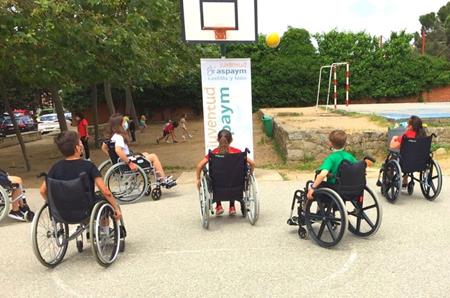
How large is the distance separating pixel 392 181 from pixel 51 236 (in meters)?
4.42

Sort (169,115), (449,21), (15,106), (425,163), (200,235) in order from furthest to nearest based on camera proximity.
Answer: (449,21)
(15,106)
(169,115)
(425,163)
(200,235)

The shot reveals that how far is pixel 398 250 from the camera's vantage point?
4320 millimetres

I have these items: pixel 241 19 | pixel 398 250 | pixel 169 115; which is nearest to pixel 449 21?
pixel 169 115

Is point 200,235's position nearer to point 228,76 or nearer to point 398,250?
point 398,250

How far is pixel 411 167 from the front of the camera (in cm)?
607

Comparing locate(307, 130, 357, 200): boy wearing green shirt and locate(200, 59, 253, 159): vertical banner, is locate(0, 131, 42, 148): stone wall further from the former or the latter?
A: locate(307, 130, 357, 200): boy wearing green shirt

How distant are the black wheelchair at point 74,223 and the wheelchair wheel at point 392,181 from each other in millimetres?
3700

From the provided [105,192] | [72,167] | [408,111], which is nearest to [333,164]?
[105,192]

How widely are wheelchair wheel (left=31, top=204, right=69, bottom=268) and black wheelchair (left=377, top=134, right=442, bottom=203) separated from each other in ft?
14.0

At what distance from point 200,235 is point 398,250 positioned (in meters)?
2.12

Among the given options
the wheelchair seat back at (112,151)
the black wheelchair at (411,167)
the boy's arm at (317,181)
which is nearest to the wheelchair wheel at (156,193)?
the wheelchair seat back at (112,151)

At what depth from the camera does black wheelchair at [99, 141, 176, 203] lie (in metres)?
6.80

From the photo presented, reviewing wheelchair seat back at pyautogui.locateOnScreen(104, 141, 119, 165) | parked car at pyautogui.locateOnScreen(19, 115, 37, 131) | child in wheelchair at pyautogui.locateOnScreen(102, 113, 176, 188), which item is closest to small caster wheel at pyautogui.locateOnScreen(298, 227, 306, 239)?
Result: child in wheelchair at pyautogui.locateOnScreen(102, 113, 176, 188)

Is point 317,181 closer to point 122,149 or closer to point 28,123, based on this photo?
point 122,149
